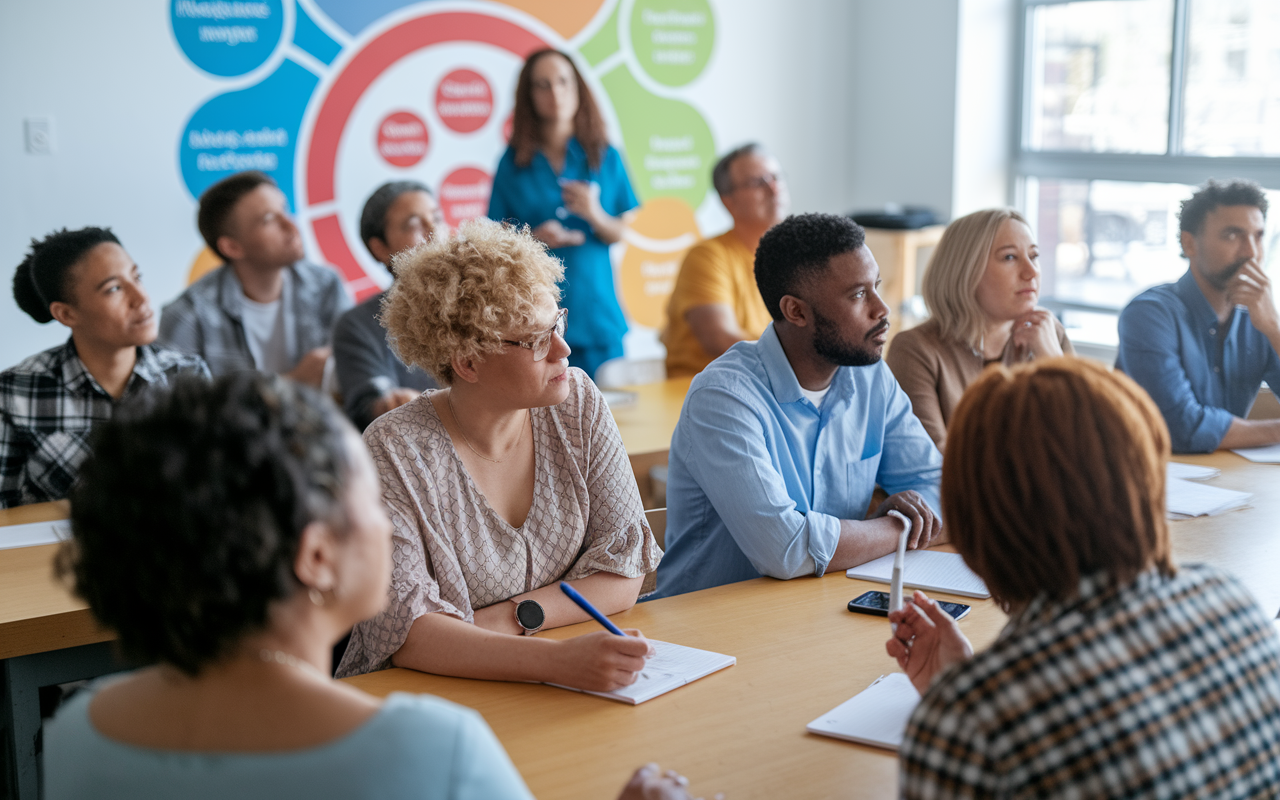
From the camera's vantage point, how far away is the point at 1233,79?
4879 millimetres

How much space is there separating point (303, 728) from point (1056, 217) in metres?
5.50

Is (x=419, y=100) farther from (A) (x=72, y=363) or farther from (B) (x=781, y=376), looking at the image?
(B) (x=781, y=376)

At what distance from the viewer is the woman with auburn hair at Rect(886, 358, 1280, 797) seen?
0.98 meters

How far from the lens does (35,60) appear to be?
4207mm

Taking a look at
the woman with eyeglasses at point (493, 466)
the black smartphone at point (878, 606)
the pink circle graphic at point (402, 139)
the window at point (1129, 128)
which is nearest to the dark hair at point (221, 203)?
the pink circle graphic at point (402, 139)

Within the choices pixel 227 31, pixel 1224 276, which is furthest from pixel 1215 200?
pixel 227 31

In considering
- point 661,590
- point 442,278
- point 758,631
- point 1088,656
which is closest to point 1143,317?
point 661,590

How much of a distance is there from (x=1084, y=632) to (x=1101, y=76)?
198 inches

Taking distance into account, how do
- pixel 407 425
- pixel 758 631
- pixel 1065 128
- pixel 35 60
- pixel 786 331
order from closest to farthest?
1. pixel 758 631
2. pixel 407 425
3. pixel 786 331
4. pixel 35 60
5. pixel 1065 128

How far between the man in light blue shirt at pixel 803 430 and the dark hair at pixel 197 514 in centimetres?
127

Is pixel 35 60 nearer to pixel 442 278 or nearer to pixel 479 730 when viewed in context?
pixel 442 278

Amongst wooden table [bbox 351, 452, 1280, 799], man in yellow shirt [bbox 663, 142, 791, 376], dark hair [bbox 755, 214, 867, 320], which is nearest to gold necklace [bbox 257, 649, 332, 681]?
wooden table [bbox 351, 452, 1280, 799]

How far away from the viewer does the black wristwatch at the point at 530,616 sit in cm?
180

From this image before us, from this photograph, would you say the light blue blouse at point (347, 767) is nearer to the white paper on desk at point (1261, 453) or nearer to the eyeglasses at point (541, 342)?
the eyeglasses at point (541, 342)
